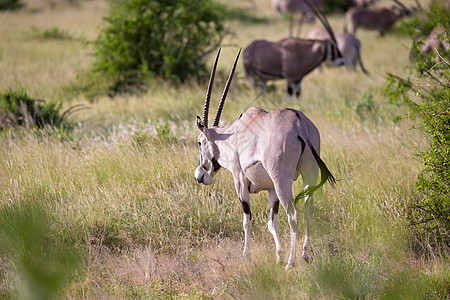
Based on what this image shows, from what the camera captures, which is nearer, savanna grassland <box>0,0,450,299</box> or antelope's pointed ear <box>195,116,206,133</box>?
savanna grassland <box>0,0,450,299</box>

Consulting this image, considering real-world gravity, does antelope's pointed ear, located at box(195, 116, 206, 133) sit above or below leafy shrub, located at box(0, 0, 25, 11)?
above

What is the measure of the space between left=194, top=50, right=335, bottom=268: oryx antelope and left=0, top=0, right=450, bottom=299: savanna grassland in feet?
1.39

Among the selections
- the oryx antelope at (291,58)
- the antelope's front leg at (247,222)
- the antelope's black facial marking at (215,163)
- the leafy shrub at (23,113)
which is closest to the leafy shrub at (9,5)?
the oryx antelope at (291,58)

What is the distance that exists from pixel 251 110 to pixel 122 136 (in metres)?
2.99

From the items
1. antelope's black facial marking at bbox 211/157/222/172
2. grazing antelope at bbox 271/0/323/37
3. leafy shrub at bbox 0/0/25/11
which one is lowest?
leafy shrub at bbox 0/0/25/11

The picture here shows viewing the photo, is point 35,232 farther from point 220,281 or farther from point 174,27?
point 174,27

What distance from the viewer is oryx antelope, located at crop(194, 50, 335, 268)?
135 inches

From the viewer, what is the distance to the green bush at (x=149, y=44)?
1109cm

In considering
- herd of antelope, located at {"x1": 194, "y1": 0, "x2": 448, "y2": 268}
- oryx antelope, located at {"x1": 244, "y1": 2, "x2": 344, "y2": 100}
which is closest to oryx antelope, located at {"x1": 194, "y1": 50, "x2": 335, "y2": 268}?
herd of antelope, located at {"x1": 194, "y1": 0, "x2": 448, "y2": 268}

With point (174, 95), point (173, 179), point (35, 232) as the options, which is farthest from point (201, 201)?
point (174, 95)

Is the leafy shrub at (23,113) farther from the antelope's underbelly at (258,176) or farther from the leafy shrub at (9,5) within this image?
the leafy shrub at (9,5)

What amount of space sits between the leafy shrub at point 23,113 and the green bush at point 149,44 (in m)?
3.01

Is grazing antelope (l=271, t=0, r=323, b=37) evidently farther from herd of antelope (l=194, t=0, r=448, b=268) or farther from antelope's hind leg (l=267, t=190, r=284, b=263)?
antelope's hind leg (l=267, t=190, r=284, b=263)

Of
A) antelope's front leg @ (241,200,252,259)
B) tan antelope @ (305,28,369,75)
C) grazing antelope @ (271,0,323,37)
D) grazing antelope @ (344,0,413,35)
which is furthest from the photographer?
grazing antelope @ (271,0,323,37)
